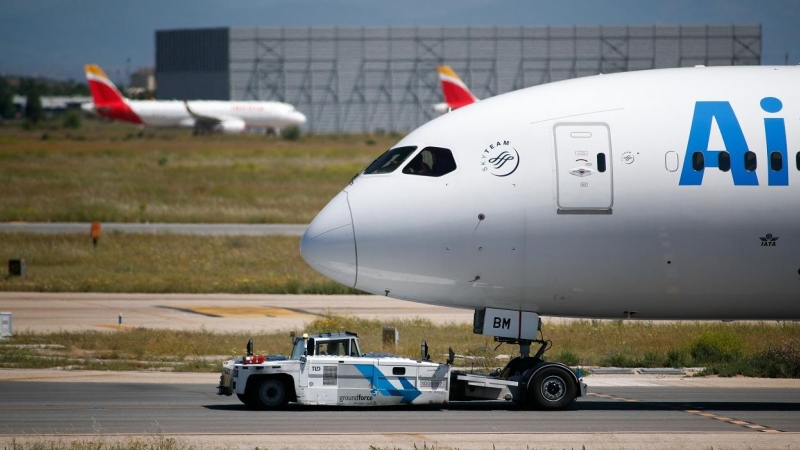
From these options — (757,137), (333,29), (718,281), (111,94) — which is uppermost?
(333,29)

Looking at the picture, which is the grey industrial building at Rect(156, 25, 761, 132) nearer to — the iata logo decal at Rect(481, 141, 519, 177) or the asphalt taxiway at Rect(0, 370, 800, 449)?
the asphalt taxiway at Rect(0, 370, 800, 449)

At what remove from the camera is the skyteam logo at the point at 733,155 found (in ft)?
67.8

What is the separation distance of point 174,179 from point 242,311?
54.1 m

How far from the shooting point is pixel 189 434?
18.9m

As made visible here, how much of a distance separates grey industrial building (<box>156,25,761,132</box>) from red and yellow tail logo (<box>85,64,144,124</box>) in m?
24.2

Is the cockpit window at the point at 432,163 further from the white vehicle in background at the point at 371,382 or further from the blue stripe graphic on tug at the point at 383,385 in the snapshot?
the blue stripe graphic on tug at the point at 383,385

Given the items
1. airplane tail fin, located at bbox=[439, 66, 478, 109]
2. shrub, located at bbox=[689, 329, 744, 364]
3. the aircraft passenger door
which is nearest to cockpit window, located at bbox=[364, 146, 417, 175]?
the aircraft passenger door

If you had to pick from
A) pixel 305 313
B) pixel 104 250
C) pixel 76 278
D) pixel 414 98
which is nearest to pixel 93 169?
pixel 104 250

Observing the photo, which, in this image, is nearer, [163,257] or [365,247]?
[365,247]

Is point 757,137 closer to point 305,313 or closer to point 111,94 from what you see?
point 305,313

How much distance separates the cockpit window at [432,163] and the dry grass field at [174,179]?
1902 inches

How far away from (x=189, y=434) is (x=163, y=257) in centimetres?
3276

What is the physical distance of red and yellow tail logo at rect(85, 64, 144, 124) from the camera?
497 feet

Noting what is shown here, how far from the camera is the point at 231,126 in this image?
156 m
